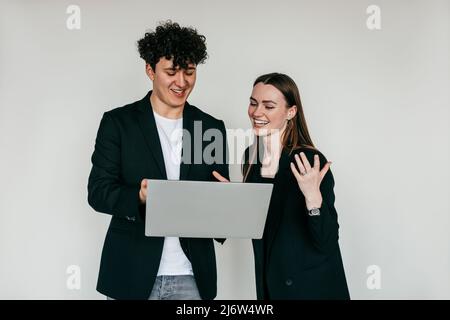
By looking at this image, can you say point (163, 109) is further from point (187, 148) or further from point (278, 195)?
point (278, 195)

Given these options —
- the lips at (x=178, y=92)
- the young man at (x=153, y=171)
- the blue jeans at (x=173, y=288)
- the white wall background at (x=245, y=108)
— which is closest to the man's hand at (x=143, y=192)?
the young man at (x=153, y=171)

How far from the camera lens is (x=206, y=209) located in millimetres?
2209

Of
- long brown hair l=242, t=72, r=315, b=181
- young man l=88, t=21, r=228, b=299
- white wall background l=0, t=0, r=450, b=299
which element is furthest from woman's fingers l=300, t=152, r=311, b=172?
white wall background l=0, t=0, r=450, b=299

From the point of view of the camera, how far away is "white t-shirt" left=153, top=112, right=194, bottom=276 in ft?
7.82

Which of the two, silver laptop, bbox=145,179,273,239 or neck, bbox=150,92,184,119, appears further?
neck, bbox=150,92,184,119

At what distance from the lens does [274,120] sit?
Result: 98.6 inches

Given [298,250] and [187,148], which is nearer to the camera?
[298,250]

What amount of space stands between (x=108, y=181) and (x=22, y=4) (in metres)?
1.61

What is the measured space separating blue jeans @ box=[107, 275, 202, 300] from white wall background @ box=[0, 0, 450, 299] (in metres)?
1.09

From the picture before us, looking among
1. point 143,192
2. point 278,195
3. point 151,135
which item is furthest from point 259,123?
point 143,192

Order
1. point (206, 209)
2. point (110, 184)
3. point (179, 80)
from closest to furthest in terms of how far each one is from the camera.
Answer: point (206, 209) < point (110, 184) < point (179, 80)

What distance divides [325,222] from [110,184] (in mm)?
846

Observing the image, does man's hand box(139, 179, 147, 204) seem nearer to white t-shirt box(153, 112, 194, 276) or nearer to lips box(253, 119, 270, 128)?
white t-shirt box(153, 112, 194, 276)
